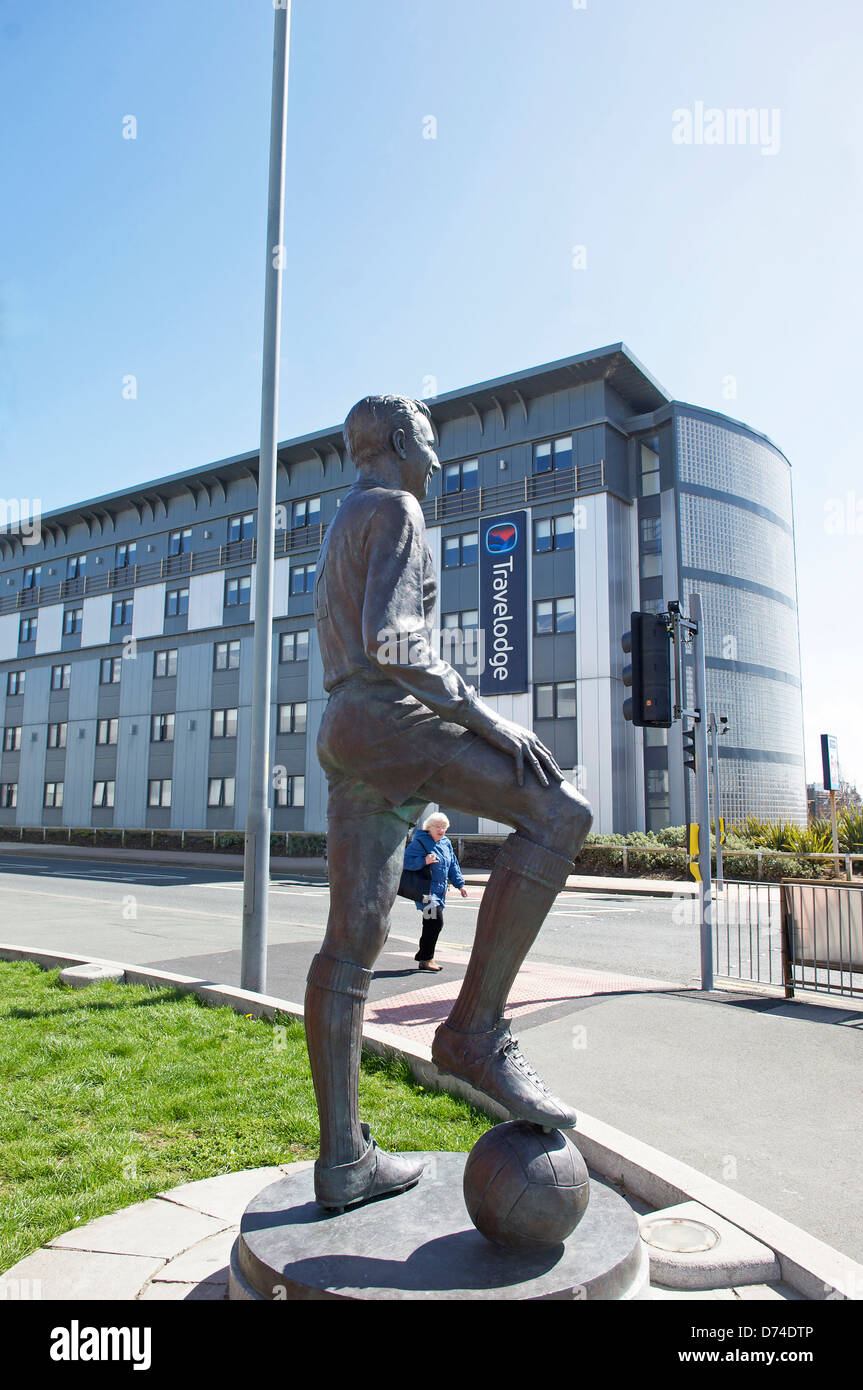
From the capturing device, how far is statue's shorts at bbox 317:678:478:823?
9.00 ft

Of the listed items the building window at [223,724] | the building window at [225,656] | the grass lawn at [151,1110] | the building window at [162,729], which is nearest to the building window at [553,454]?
the building window at [225,656]

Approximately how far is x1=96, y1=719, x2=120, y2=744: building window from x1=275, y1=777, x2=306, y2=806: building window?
10790 millimetres

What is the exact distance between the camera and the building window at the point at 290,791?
115ft

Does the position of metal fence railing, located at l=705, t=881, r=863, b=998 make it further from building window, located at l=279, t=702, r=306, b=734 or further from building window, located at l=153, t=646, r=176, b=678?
building window, located at l=153, t=646, r=176, b=678

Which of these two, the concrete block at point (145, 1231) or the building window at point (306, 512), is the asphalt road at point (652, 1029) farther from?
the building window at point (306, 512)

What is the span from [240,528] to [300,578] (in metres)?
4.77

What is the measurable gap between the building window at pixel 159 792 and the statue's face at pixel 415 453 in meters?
38.1

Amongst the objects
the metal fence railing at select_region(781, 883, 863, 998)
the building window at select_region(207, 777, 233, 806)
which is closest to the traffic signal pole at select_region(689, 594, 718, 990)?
the metal fence railing at select_region(781, 883, 863, 998)

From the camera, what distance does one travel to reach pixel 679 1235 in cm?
306

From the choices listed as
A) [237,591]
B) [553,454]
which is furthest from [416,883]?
[237,591]

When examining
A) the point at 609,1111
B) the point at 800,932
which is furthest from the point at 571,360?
the point at 609,1111
